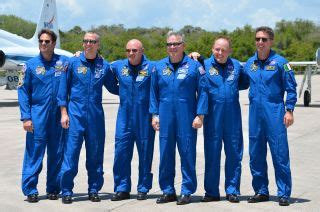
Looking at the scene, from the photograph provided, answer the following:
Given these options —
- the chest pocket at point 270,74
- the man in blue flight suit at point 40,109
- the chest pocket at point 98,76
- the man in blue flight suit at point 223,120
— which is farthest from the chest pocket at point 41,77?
the chest pocket at point 270,74

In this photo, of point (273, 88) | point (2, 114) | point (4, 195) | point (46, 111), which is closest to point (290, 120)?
point (273, 88)

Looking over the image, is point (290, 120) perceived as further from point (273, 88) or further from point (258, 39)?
point (258, 39)

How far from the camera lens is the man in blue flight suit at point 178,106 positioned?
6512 mm

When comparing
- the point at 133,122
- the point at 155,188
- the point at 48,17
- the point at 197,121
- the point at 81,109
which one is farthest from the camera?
the point at 48,17

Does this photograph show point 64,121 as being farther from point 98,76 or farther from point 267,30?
point 267,30

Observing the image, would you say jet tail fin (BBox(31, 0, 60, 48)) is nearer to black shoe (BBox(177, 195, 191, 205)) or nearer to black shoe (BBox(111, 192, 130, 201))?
black shoe (BBox(111, 192, 130, 201))

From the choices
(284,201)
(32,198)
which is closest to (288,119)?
(284,201)

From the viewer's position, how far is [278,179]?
664 centimetres

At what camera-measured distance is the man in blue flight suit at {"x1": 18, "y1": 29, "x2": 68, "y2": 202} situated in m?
6.75

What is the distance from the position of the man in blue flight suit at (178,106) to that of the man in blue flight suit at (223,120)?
18 centimetres

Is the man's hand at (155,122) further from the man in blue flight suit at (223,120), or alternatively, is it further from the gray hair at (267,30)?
the gray hair at (267,30)

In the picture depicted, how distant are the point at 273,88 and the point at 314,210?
4.64 ft

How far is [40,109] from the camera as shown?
675 centimetres

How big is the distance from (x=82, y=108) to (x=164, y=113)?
0.95 m
